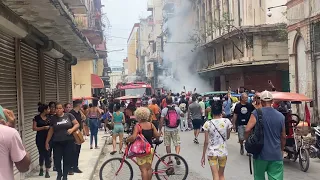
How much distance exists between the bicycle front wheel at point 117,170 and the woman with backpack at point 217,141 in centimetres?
203

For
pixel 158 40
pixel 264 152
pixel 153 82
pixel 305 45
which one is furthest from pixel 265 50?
pixel 153 82

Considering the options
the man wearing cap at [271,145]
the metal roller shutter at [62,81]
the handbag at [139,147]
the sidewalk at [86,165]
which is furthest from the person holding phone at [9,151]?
the metal roller shutter at [62,81]

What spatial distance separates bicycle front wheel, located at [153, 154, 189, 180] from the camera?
8.50 metres

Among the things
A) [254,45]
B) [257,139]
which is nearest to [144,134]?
[257,139]

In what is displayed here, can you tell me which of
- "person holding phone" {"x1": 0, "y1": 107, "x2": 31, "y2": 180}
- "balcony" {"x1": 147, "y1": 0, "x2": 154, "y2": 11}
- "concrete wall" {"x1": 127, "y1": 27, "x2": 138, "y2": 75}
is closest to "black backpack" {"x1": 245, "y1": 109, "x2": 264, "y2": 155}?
"person holding phone" {"x1": 0, "y1": 107, "x2": 31, "y2": 180}

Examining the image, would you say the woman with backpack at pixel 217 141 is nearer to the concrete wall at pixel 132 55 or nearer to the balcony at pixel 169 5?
the balcony at pixel 169 5

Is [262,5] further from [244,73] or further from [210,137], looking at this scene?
[210,137]

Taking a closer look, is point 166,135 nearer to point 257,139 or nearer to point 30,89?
point 30,89

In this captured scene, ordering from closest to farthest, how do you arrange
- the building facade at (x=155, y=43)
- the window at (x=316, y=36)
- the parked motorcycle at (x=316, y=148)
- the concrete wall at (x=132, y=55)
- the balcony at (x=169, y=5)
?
the parked motorcycle at (x=316, y=148) < the window at (x=316, y=36) < the balcony at (x=169, y=5) < the building facade at (x=155, y=43) < the concrete wall at (x=132, y=55)

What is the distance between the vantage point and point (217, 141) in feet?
23.0

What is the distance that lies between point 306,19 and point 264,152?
47.1 feet

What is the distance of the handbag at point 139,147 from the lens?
293 inches

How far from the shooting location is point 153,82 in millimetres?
76312

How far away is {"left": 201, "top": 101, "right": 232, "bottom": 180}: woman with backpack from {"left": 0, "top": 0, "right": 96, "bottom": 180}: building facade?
3.57m
